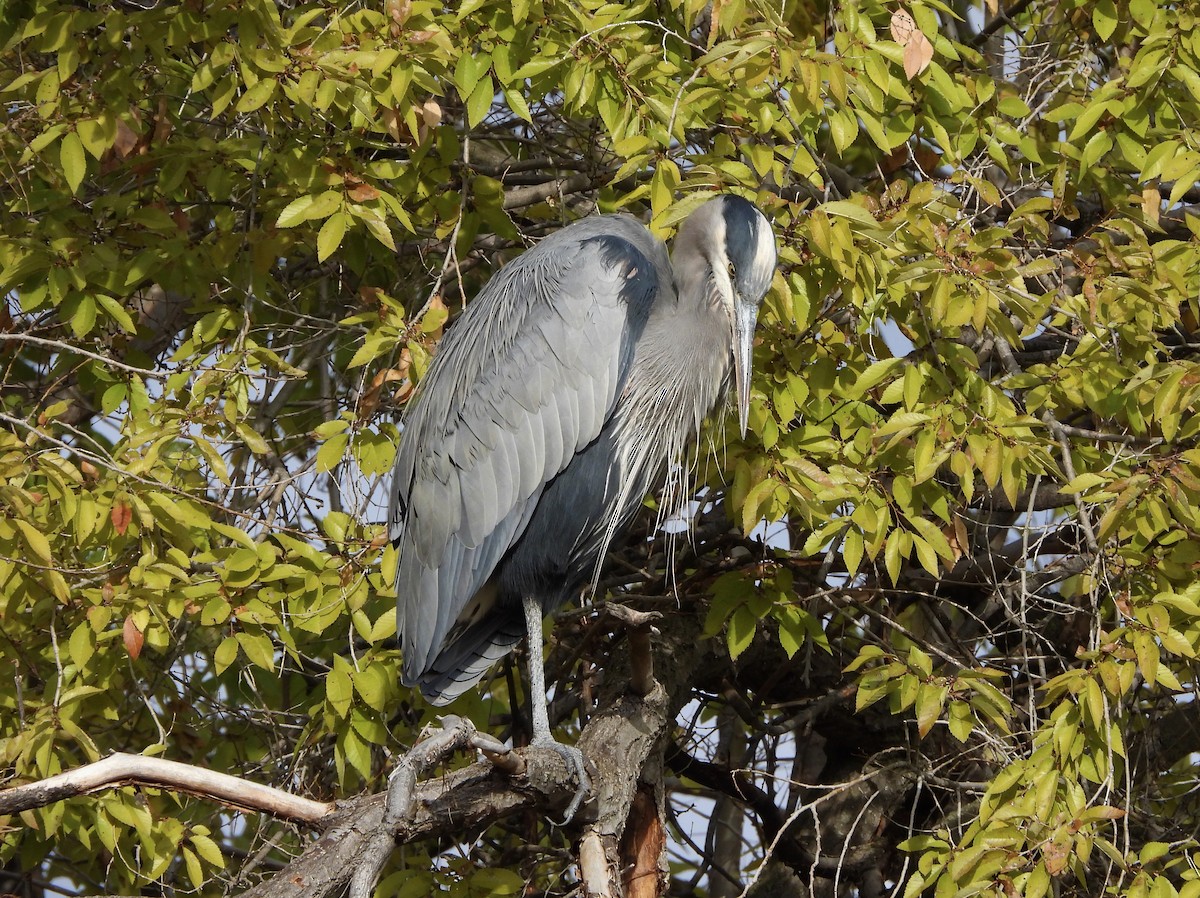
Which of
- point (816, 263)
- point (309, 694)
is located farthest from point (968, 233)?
point (309, 694)

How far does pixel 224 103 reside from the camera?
347 cm

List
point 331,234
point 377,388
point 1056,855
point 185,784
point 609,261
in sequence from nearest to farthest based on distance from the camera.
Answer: point 185,784
point 1056,855
point 331,234
point 377,388
point 609,261

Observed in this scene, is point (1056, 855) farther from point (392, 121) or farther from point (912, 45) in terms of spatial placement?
point (392, 121)

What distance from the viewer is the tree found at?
3223 millimetres

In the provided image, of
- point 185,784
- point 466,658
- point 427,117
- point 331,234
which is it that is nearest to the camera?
point 185,784

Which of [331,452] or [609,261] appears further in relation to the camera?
[609,261]

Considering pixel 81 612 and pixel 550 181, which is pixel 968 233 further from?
pixel 81 612

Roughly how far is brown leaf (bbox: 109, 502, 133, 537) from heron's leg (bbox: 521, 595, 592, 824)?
115 centimetres

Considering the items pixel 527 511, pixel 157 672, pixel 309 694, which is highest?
pixel 527 511

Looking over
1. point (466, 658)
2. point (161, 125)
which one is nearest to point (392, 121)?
point (161, 125)

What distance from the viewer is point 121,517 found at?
3303 millimetres

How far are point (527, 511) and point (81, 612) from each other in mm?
1269

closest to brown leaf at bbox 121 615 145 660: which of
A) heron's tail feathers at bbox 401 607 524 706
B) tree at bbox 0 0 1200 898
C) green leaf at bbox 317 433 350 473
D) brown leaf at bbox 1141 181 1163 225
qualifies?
tree at bbox 0 0 1200 898

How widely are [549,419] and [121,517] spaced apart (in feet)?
4.11
